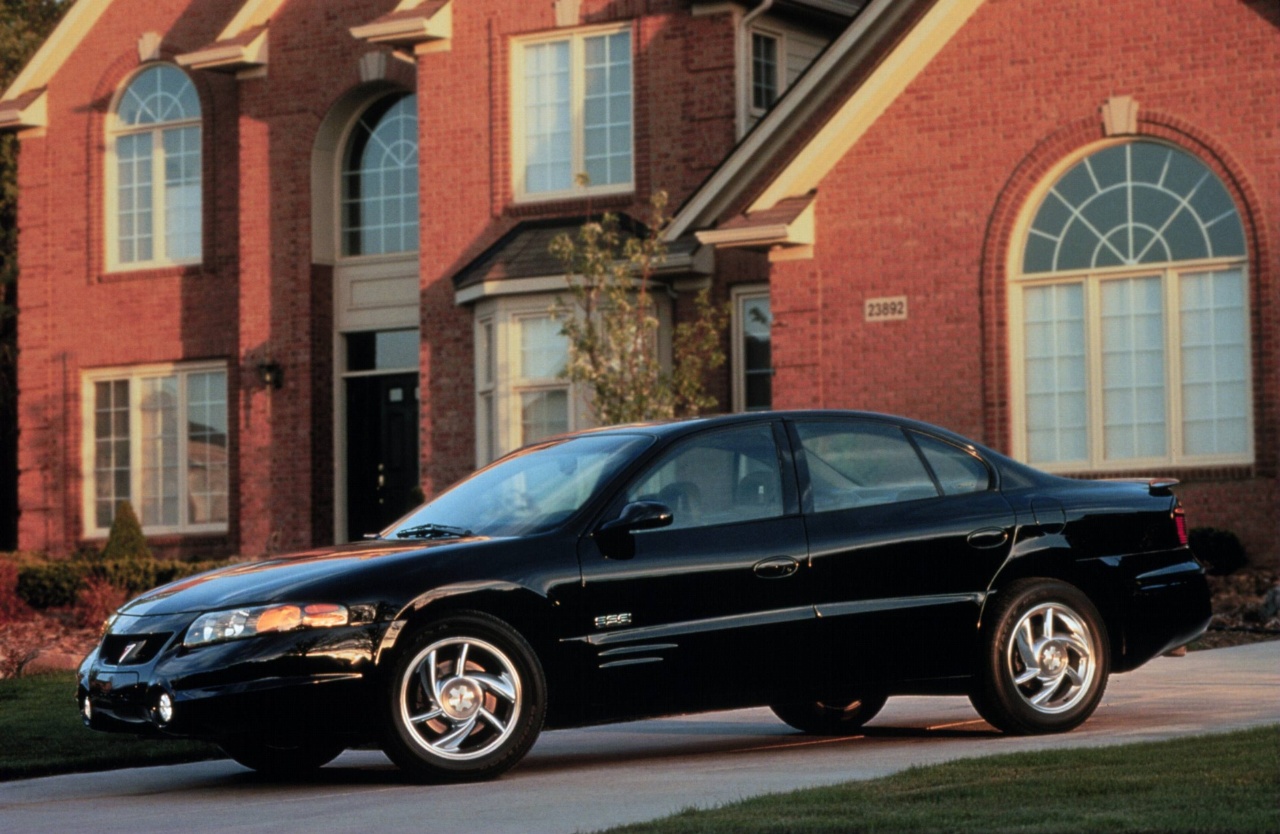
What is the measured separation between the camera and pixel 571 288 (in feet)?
72.6

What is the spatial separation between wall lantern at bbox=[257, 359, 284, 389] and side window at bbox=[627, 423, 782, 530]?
→ 18.4 metres

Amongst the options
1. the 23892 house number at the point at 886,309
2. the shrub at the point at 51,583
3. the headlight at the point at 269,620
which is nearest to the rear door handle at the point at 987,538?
the headlight at the point at 269,620

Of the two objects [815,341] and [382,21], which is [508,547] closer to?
[815,341]

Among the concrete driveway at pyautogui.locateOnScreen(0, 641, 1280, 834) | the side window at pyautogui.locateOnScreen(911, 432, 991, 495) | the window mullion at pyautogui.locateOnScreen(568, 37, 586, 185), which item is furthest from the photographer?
the window mullion at pyautogui.locateOnScreen(568, 37, 586, 185)

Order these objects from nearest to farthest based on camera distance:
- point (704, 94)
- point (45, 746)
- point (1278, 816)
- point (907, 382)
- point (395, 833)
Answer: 1. point (1278, 816)
2. point (395, 833)
3. point (45, 746)
4. point (907, 382)
5. point (704, 94)

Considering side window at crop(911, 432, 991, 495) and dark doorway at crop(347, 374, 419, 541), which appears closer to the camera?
side window at crop(911, 432, 991, 495)

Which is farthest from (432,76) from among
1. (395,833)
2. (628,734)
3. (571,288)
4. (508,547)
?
(395,833)

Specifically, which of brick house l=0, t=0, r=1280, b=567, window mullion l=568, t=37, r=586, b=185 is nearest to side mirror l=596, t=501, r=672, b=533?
brick house l=0, t=0, r=1280, b=567

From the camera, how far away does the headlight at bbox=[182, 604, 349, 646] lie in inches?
333

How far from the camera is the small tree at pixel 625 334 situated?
21406 mm

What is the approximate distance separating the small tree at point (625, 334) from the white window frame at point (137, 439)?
724 centimetres

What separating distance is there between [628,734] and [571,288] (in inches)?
454

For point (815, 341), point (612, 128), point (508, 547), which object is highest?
point (612, 128)

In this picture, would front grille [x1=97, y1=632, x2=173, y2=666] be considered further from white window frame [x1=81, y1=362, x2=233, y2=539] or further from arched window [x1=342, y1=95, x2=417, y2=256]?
white window frame [x1=81, y1=362, x2=233, y2=539]
